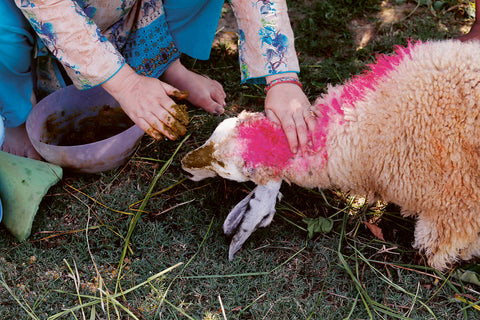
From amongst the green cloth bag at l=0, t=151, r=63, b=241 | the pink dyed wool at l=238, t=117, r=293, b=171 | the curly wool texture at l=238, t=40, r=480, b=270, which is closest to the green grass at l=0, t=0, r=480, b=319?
the green cloth bag at l=0, t=151, r=63, b=241

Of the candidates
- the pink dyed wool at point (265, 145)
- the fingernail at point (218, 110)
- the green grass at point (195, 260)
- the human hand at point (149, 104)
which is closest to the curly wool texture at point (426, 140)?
the pink dyed wool at point (265, 145)

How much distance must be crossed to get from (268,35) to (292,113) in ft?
1.08

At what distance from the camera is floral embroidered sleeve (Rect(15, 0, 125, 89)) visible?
1.23 metres

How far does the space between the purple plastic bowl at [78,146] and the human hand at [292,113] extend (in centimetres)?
53

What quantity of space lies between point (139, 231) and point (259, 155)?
22.2 inches

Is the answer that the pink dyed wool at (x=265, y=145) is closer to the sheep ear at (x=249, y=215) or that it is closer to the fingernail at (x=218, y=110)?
the sheep ear at (x=249, y=215)

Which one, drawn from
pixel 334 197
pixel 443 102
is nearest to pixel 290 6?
pixel 334 197

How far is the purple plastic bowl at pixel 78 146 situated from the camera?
149cm

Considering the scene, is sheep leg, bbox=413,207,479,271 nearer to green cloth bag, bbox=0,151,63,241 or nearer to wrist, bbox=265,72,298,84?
wrist, bbox=265,72,298,84

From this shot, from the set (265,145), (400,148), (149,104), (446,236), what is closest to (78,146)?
(149,104)

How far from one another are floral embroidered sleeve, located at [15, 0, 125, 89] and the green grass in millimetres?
469

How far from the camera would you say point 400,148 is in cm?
117

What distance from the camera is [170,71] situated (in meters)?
1.88

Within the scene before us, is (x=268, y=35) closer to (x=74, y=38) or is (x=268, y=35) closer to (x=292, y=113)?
(x=292, y=113)
